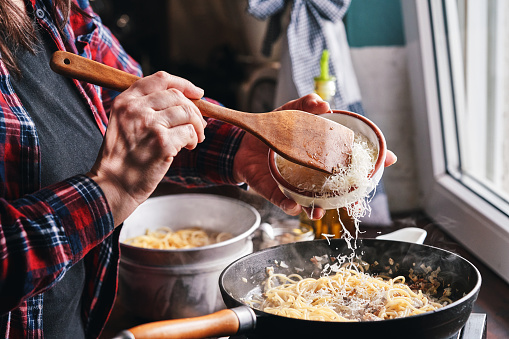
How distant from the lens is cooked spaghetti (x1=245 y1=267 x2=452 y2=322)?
105 cm

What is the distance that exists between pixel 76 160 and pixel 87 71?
274mm

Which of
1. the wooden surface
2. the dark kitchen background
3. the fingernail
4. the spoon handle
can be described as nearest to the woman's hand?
the fingernail

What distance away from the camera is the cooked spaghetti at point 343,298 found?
105cm

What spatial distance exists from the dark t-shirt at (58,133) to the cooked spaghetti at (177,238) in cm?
41

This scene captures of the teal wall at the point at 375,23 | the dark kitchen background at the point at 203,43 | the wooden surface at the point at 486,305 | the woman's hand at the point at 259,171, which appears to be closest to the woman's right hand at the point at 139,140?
the woman's hand at the point at 259,171

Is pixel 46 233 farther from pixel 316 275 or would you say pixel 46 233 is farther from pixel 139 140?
pixel 316 275

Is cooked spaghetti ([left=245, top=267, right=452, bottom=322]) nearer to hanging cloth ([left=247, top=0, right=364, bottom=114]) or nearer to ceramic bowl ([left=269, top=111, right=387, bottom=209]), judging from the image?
ceramic bowl ([left=269, top=111, right=387, bottom=209])

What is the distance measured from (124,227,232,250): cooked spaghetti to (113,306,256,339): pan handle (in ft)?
2.60

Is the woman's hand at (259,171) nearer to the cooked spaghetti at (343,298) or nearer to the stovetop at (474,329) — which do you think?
the cooked spaghetti at (343,298)

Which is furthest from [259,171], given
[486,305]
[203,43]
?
[203,43]

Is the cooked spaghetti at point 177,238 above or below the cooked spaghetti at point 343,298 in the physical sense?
below

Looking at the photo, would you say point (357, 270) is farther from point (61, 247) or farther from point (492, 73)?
point (492, 73)

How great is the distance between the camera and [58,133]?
43.5 inches

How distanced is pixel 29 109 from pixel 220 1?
14.3 feet
